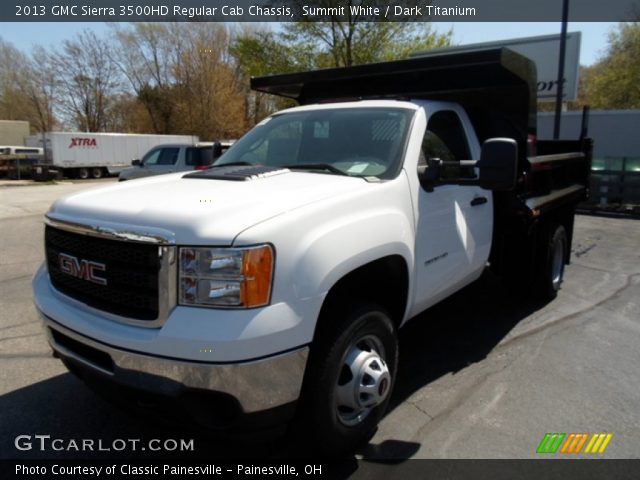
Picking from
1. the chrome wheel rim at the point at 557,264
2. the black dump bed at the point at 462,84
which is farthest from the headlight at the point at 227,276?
the chrome wheel rim at the point at 557,264

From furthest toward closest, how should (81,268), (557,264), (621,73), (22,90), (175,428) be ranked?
1. (22,90)
2. (621,73)
3. (557,264)
4. (81,268)
5. (175,428)

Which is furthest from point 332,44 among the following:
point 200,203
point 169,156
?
point 200,203

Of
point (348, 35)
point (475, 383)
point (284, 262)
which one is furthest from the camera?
point (348, 35)

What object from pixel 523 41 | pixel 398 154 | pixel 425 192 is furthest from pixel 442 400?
pixel 523 41

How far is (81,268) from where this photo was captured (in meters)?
2.51

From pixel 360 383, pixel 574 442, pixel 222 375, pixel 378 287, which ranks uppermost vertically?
pixel 378 287

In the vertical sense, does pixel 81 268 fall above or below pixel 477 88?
below

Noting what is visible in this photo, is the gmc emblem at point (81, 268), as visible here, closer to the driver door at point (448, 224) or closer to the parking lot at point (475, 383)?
the parking lot at point (475, 383)

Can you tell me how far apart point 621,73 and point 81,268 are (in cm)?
3587

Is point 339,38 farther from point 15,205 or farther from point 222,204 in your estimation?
point 222,204

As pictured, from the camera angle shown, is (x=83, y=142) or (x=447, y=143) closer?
(x=447, y=143)

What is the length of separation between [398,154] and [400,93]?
1.82 meters

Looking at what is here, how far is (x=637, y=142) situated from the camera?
16.0 metres

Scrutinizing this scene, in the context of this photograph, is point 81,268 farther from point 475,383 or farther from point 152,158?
point 152,158
